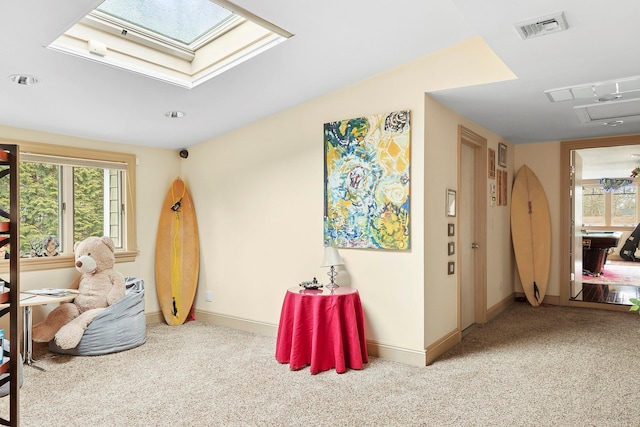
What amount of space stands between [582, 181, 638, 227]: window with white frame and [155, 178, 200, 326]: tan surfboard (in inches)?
431

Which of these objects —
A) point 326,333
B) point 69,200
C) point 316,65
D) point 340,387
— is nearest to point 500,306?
point 326,333

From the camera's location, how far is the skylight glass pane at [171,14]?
2.76m

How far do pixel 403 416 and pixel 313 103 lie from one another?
2688mm

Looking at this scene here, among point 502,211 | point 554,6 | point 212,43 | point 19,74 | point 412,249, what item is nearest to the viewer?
point 554,6

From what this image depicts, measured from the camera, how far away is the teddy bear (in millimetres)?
3732

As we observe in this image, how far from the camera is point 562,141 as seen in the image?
5773 mm

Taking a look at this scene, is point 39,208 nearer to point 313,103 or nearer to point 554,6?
point 313,103

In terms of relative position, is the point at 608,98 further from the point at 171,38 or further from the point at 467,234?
the point at 171,38

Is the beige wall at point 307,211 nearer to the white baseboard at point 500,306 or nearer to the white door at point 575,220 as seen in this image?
the white baseboard at point 500,306

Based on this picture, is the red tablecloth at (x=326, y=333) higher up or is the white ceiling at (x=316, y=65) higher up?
the white ceiling at (x=316, y=65)

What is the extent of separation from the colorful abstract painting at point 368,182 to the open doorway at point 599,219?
131 inches

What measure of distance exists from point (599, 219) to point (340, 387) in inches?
461

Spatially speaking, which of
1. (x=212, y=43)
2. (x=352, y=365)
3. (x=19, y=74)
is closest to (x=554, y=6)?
(x=212, y=43)

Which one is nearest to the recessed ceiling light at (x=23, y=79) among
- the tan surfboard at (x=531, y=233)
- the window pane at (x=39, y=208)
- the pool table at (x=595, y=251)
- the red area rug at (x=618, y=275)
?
the window pane at (x=39, y=208)
